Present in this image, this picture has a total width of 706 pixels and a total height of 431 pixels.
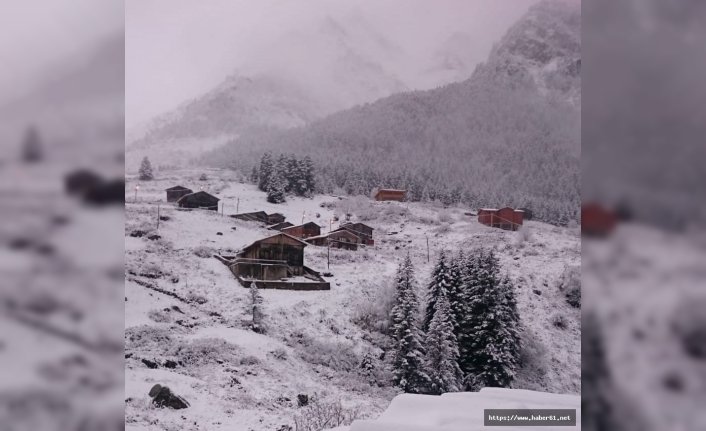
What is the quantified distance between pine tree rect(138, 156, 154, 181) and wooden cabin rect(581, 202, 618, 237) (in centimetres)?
261

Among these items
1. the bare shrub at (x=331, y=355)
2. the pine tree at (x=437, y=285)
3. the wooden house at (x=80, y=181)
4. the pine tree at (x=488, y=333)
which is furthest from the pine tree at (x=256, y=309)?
the pine tree at (x=488, y=333)

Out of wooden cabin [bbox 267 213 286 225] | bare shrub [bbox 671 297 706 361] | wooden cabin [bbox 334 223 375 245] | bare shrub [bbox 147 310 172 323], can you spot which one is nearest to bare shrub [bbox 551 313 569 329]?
bare shrub [bbox 671 297 706 361]

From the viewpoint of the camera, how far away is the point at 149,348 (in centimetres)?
313

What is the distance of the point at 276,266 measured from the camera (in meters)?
3.45

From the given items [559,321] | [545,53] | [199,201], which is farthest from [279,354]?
[545,53]

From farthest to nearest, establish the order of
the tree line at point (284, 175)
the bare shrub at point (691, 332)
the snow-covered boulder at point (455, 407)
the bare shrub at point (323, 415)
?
the tree line at point (284, 175) < the bare shrub at point (323, 415) < the bare shrub at point (691, 332) < the snow-covered boulder at point (455, 407)

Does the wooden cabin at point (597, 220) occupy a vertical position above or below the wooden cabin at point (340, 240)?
above

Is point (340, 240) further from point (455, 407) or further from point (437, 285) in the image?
point (455, 407)

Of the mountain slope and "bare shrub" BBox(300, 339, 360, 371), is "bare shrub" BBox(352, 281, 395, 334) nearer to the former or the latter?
"bare shrub" BBox(300, 339, 360, 371)

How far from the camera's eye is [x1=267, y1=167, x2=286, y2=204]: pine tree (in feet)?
11.3

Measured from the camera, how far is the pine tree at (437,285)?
3463 mm

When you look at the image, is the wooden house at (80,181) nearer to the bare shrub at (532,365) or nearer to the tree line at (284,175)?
the tree line at (284,175)

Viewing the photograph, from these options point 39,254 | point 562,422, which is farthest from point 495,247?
point 39,254

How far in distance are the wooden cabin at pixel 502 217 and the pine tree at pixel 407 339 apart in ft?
2.06
